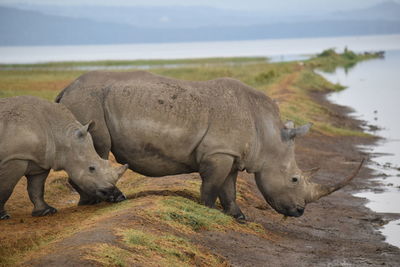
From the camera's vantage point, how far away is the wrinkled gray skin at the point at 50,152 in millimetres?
9820

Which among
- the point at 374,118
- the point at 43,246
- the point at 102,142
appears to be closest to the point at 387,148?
the point at 374,118

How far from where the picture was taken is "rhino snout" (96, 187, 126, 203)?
1026 cm

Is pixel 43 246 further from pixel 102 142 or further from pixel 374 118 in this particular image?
pixel 374 118

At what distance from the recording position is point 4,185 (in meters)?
9.79

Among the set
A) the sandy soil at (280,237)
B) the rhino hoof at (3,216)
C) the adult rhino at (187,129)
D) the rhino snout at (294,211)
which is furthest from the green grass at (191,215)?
the rhino hoof at (3,216)

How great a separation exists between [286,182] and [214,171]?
3.87 feet

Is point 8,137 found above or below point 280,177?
above

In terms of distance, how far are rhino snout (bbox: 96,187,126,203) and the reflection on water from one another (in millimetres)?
4252

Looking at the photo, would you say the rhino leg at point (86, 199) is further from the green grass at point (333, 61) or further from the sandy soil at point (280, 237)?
the green grass at point (333, 61)

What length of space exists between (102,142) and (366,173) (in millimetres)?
9165

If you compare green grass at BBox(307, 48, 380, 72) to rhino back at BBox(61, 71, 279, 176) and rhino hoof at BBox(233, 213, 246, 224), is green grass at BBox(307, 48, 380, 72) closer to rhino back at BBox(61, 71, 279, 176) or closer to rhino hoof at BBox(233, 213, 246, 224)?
rhino hoof at BBox(233, 213, 246, 224)

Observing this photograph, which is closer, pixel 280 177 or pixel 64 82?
pixel 280 177

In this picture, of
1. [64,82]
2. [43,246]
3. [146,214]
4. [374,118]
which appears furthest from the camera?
[64,82]

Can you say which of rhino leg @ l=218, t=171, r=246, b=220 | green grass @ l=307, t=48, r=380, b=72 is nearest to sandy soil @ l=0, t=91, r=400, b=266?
rhino leg @ l=218, t=171, r=246, b=220
